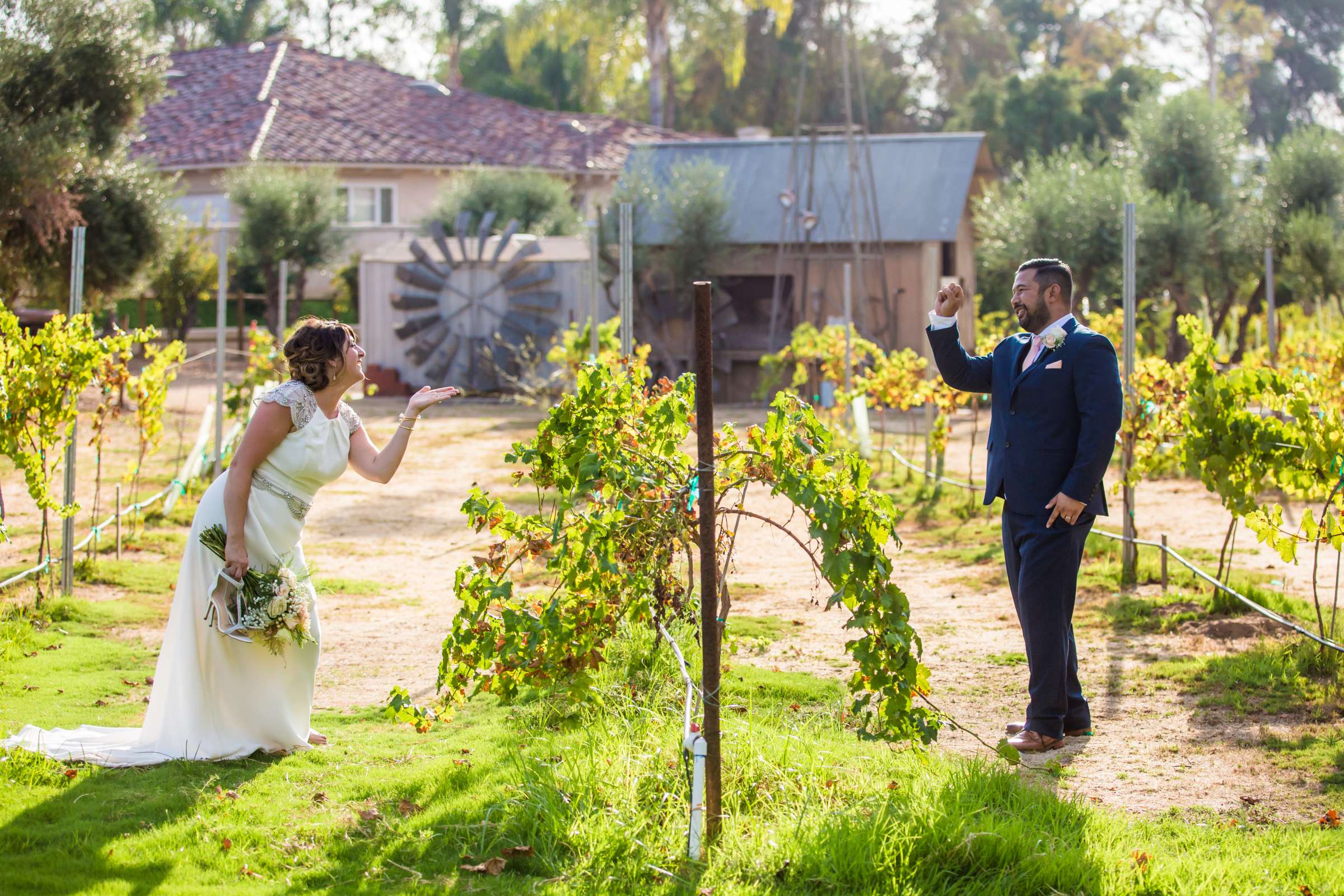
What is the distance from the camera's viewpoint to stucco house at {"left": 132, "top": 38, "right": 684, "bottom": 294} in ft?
91.8

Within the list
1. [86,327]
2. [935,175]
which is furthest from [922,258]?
[86,327]

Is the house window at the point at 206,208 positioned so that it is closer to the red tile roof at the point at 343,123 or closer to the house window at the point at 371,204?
the red tile roof at the point at 343,123

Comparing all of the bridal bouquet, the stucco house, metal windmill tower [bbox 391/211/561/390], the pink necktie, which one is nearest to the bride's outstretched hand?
the bridal bouquet

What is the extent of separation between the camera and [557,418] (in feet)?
13.8

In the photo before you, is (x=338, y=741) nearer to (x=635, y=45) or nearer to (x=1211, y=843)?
(x=1211, y=843)

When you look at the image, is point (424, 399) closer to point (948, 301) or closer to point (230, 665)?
point (230, 665)

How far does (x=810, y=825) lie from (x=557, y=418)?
1.45 meters

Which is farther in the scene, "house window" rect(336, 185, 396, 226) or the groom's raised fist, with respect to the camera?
"house window" rect(336, 185, 396, 226)

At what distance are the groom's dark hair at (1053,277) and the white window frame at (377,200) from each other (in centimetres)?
2526

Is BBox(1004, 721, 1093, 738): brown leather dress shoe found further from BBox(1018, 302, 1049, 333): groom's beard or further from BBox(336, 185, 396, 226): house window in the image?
BBox(336, 185, 396, 226): house window

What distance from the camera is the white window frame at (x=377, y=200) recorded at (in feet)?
94.1

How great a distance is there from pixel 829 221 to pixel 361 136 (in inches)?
487

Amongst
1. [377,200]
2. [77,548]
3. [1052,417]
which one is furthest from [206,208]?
[1052,417]

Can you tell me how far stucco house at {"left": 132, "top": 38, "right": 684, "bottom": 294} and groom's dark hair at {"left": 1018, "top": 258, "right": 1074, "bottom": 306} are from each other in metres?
21.5
